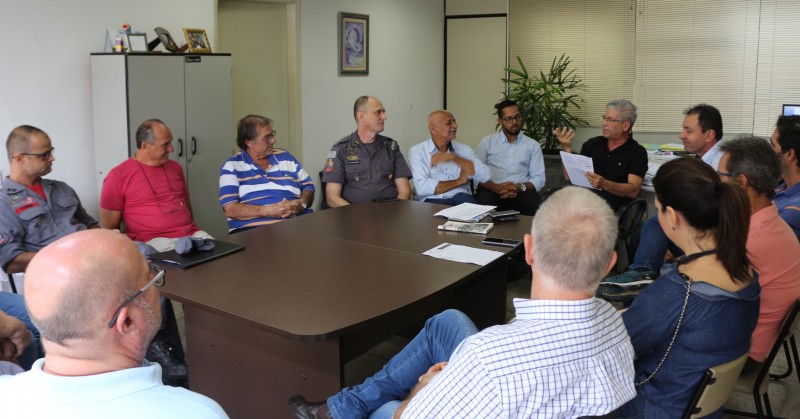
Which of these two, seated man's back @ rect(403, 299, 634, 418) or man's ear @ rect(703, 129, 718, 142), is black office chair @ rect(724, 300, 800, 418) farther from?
man's ear @ rect(703, 129, 718, 142)

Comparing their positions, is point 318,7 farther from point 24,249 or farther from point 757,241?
point 757,241

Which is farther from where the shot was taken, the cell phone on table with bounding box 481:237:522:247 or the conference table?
the cell phone on table with bounding box 481:237:522:247

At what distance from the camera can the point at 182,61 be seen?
5004mm

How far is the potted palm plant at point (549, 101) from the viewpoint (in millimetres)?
7266

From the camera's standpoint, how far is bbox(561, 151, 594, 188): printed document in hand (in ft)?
17.1

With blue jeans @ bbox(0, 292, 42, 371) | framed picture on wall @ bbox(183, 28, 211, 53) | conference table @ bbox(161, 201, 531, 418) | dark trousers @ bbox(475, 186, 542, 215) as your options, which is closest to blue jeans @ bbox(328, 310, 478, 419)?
conference table @ bbox(161, 201, 531, 418)

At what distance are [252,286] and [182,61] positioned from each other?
2.76 m

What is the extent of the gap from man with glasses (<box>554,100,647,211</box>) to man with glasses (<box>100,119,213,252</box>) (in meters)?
2.84

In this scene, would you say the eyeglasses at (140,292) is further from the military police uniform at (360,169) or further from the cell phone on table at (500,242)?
the military police uniform at (360,169)

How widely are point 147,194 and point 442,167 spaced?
212 cm

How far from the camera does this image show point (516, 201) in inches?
221

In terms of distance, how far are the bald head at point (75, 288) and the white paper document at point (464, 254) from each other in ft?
6.15

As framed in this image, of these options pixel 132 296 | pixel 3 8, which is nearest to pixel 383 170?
pixel 3 8

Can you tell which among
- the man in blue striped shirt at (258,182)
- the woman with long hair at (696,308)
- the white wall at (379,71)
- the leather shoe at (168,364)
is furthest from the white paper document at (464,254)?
the white wall at (379,71)
